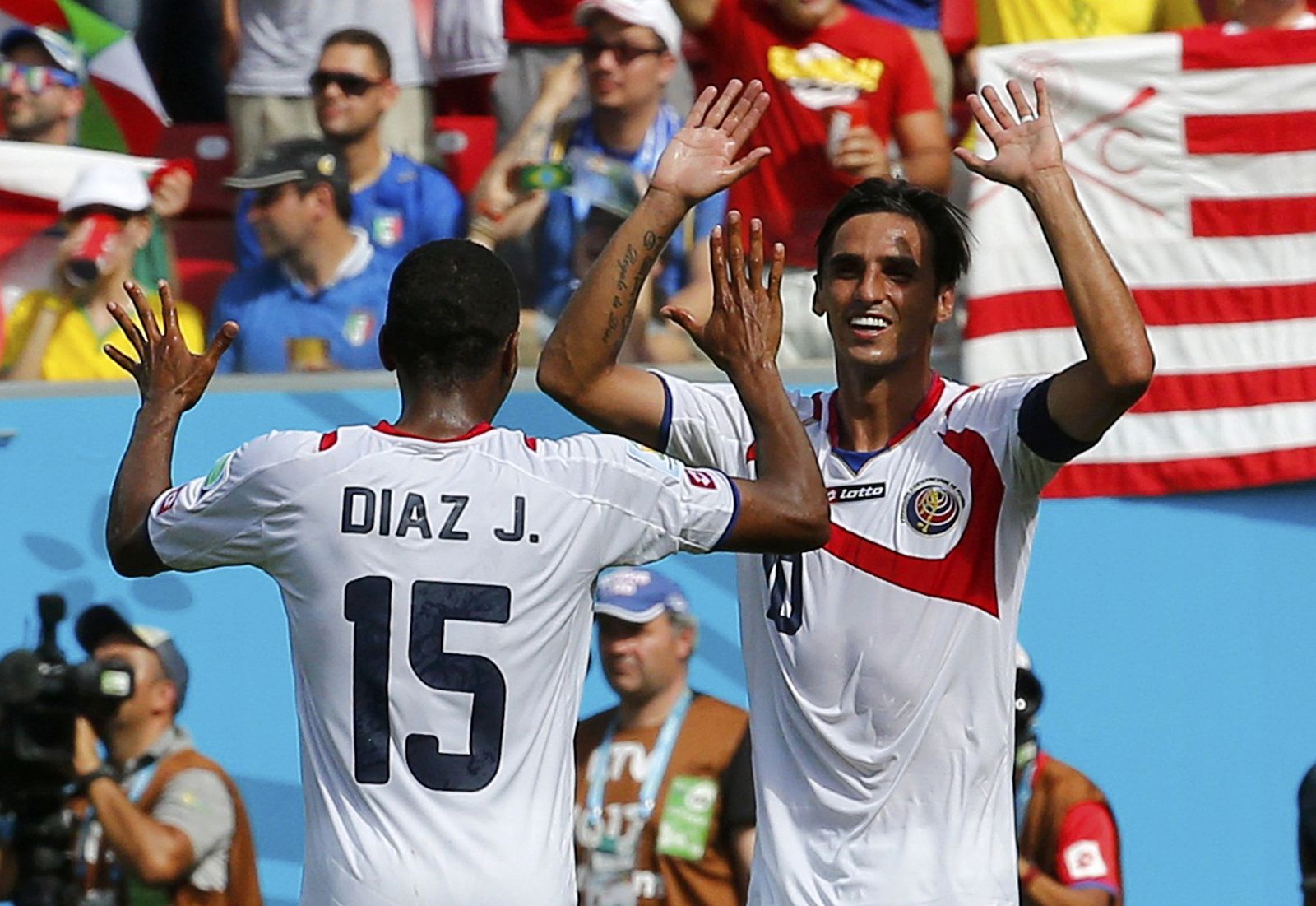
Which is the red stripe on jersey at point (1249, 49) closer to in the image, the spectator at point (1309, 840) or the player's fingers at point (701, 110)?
the spectator at point (1309, 840)

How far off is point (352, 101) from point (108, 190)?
0.86m

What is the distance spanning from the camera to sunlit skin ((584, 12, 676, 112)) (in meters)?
6.77

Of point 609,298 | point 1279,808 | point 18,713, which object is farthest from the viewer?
point 1279,808

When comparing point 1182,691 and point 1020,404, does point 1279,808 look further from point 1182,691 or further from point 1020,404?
point 1020,404

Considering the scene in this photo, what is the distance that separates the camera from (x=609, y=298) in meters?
4.00

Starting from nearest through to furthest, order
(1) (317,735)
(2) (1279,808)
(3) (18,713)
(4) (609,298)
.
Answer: (1) (317,735) < (4) (609,298) < (3) (18,713) < (2) (1279,808)

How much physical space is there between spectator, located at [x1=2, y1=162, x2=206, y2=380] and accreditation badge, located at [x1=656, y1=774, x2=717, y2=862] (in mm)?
2189

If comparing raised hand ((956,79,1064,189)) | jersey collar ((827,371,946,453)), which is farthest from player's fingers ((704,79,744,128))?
jersey collar ((827,371,946,453))

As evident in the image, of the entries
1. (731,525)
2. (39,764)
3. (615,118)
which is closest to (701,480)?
(731,525)

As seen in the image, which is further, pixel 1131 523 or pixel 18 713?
pixel 1131 523

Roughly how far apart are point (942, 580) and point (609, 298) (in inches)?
31.5

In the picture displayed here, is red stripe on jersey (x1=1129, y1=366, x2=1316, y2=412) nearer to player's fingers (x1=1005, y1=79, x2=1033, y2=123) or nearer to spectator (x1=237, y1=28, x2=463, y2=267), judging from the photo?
spectator (x1=237, y1=28, x2=463, y2=267)

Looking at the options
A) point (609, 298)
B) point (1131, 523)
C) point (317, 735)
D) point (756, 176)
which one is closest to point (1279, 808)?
point (1131, 523)

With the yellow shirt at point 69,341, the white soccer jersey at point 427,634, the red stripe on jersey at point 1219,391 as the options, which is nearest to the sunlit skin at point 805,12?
the red stripe on jersey at point 1219,391
